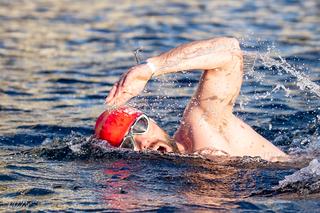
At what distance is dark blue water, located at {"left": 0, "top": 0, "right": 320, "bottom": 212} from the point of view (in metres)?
6.39

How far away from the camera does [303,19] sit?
18188 millimetres

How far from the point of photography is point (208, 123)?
7.00m

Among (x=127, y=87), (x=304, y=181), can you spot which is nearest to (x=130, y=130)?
(x=127, y=87)

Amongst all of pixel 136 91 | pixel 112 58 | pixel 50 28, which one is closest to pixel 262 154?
pixel 136 91

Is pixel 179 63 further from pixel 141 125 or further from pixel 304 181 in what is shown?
pixel 304 181

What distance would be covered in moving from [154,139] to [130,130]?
22cm

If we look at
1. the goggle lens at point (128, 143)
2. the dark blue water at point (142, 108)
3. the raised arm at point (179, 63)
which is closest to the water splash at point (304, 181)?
the dark blue water at point (142, 108)

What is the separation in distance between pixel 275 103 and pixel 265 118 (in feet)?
2.27

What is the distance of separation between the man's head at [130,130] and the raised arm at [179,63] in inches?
24.4

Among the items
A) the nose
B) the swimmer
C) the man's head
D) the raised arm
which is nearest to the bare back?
the swimmer

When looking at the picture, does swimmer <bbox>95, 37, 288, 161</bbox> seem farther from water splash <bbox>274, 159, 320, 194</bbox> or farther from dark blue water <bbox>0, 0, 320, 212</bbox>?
water splash <bbox>274, 159, 320, 194</bbox>

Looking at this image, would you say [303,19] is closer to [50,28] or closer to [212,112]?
[50,28]

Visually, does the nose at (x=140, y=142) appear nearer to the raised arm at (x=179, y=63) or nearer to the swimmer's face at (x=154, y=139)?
the swimmer's face at (x=154, y=139)

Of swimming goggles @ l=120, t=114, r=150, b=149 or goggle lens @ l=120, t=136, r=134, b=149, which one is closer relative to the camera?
swimming goggles @ l=120, t=114, r=150, b=149
